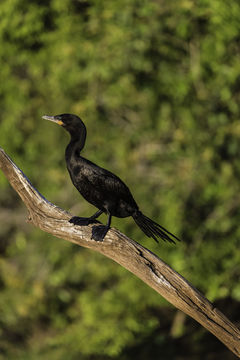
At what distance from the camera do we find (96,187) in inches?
181

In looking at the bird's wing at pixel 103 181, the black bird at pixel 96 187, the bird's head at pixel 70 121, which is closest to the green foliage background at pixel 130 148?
the black bird at pixel 96 187

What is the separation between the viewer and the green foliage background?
29.4ft

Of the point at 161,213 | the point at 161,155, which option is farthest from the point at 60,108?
the point at 161,213

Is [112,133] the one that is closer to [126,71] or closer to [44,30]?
[126,71]

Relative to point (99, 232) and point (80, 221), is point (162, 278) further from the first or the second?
point (80, 221)

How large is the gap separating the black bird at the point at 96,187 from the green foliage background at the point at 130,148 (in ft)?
12.0

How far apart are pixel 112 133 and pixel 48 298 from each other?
3.33m

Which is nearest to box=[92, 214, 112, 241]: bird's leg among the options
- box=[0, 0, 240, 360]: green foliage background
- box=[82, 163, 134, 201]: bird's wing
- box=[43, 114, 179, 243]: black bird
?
box=[43, 114, 179, 243]: black bird

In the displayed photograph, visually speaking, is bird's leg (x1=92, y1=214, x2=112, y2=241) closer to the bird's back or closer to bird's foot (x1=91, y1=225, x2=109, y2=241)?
bird's foot (x1=91, y1=225, x2=109, y2=241)

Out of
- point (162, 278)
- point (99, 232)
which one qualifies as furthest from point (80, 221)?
point (162, 278)

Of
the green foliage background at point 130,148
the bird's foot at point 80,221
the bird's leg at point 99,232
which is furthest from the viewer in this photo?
the green foliage background at point 130,148

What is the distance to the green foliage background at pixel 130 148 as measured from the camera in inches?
352

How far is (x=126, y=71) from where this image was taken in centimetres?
972

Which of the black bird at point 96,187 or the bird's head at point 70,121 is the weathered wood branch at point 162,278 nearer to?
the black bird at point 96,187
